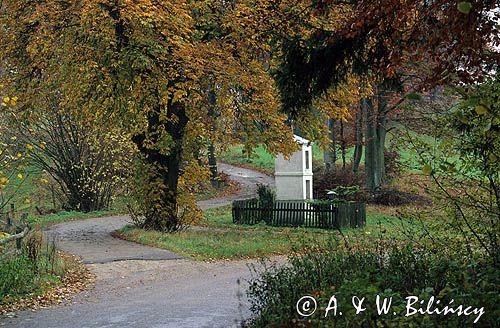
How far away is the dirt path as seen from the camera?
9.94 m

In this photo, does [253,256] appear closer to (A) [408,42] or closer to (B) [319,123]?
(B) [319,123]

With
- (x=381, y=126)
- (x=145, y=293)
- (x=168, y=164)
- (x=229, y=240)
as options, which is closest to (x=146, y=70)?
(x=168, y=164)

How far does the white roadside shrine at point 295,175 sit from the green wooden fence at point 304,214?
551mm

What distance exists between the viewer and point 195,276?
46.9 ft

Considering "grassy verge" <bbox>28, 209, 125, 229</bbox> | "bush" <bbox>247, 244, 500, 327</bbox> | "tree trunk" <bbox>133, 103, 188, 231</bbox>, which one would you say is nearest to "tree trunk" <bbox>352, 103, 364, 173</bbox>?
"grassy verge" <bbox>28, 209, 125, 229</bbox>

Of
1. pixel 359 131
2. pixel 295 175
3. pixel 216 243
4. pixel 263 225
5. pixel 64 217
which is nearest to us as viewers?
pixel 216 243

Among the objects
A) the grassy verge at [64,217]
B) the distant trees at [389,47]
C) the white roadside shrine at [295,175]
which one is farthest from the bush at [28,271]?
the grassy verge at [64,217]

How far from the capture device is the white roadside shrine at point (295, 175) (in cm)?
2464

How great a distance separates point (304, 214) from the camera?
24016 mm

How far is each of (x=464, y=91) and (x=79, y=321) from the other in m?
6.43

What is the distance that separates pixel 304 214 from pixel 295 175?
159 centimetres

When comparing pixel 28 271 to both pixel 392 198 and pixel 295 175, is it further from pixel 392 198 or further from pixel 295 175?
pixel 392 198

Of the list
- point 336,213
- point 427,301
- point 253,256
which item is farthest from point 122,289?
point 336,213

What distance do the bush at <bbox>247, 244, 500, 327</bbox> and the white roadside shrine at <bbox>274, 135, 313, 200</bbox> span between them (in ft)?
47.8
